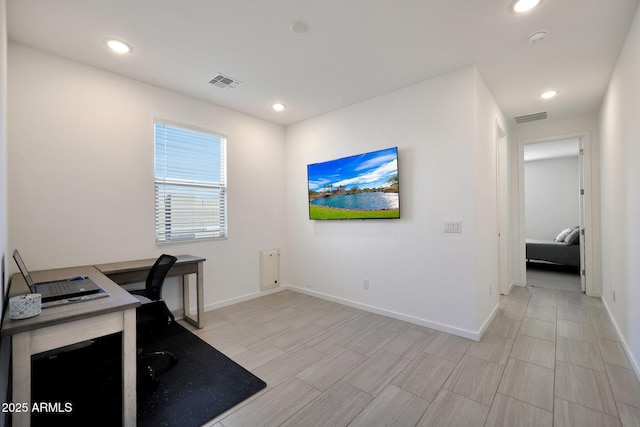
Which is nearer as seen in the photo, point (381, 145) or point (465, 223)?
point (465, 223)

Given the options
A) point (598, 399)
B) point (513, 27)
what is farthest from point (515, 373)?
point (513, 27)

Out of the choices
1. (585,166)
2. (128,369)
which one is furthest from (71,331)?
(585,166)

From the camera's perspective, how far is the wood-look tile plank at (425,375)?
204 centimetres

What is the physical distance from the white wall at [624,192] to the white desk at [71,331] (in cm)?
346

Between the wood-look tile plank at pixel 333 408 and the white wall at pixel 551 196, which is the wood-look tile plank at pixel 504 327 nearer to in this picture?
the wood-look tile plank at pixel 333 408

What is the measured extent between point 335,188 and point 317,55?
172 centimetres

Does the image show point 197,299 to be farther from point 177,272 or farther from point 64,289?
point 64,289

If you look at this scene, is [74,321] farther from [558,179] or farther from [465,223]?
[558,179]

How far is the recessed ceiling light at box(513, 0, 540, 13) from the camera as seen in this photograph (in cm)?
196

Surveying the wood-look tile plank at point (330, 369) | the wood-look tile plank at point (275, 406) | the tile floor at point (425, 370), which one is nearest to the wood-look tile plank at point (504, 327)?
the tile floor at point (425, 370)

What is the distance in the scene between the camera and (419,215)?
3.22m

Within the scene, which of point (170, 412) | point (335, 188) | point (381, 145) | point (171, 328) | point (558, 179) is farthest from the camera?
point (558, 179)

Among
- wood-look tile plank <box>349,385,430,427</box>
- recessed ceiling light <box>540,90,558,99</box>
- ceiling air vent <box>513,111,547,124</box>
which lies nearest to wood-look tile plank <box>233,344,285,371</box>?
wood-look tile plank <box>349,385,430,427</box>

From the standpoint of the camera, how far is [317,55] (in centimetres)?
267
